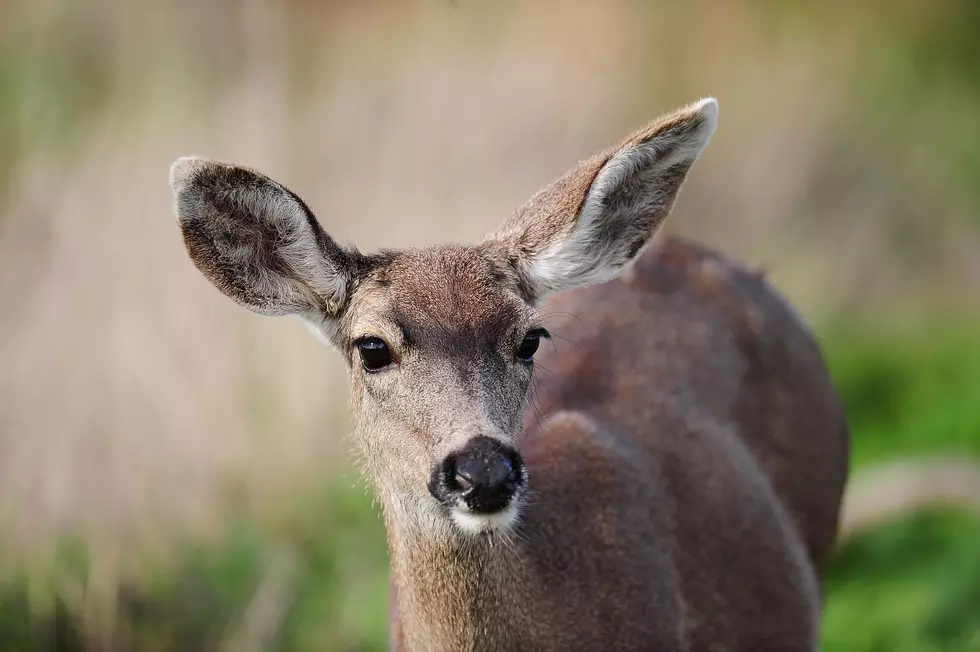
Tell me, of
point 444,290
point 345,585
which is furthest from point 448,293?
point 345,585

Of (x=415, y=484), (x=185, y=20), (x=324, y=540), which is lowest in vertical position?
(x=324, y=540)

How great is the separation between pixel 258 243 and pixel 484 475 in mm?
1445

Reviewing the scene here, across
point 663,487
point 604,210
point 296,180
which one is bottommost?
point 663,487

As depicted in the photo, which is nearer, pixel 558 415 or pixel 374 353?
pixel 374 353

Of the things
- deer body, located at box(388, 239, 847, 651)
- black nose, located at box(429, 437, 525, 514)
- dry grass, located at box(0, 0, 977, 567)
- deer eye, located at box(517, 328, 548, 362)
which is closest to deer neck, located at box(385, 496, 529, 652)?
deer body, located at box(388, 239, 847, 651)

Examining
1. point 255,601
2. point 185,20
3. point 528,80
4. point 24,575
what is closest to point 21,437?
point 24,575

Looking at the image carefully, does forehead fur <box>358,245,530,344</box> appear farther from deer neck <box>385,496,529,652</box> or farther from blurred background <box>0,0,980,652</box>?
blurred background <box>0,0,980,652</box>

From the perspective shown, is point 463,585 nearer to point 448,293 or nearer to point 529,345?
point 529,345

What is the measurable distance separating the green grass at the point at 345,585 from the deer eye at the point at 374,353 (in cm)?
325

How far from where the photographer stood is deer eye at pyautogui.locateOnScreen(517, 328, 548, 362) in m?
4.99

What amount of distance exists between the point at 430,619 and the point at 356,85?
6970 millimetres

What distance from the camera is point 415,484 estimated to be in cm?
482

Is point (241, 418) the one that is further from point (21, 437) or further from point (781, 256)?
point (781, 256)

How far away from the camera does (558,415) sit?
19.5ft
